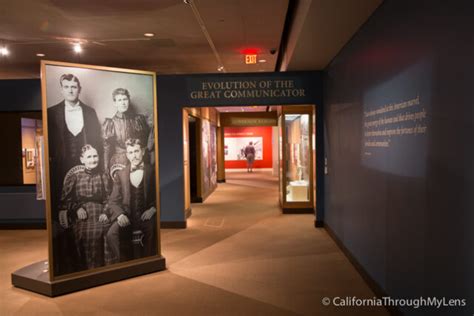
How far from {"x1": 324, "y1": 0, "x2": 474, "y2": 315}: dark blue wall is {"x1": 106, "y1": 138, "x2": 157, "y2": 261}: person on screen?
2623mm

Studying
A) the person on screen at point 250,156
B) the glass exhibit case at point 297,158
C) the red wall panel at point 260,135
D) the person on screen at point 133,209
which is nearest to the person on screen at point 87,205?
the person on screen at point 133,209

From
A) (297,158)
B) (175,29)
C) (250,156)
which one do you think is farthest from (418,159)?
(250,156)

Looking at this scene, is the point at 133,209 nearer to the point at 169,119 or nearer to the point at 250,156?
the point at 169,119

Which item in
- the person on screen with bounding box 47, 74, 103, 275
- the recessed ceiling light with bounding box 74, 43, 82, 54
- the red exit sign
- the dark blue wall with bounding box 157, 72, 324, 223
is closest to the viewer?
the person on screen with bounding box 47, 74, 103, 275

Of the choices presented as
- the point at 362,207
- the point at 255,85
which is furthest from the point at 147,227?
the point at 255,85

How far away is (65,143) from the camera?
444 centimetres

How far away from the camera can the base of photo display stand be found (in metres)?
4.44

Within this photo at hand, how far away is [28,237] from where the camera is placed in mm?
7348

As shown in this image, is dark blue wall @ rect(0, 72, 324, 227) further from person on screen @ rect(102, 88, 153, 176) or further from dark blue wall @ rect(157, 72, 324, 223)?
person on screen @ rect(102, 88, 153, 176)

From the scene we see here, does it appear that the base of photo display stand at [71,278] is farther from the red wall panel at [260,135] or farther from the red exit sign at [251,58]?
the red wall panel at [260,135]

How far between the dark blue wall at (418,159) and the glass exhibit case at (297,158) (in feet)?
11.7

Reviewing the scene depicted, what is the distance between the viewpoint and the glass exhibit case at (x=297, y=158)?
350 inches

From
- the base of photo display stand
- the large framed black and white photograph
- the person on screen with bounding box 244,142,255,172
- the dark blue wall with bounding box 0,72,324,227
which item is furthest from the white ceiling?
the person on screen with bounding box 244,142,255,172

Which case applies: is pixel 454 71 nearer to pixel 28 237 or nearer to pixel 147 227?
pixel 147 227
